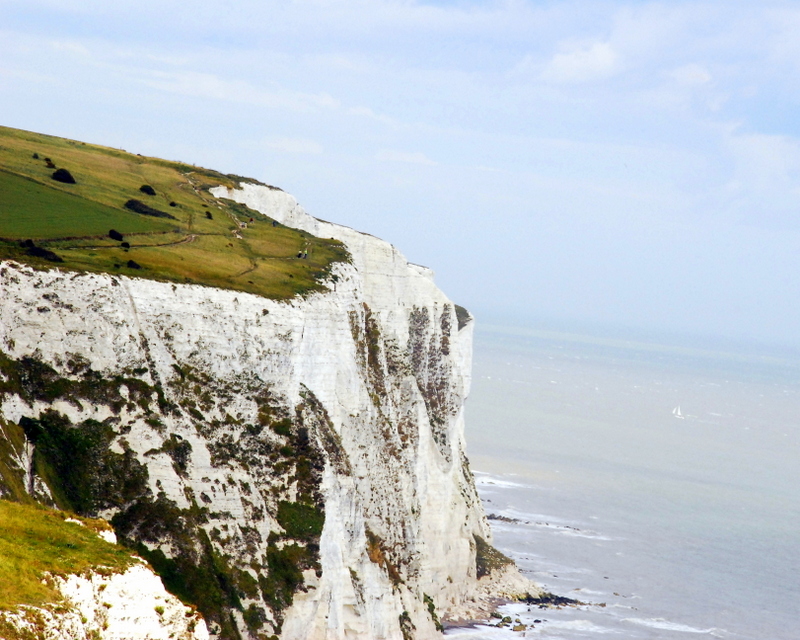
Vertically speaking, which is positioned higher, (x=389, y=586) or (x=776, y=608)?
(x=389, y=586)

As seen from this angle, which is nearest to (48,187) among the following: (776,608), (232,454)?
(232,454)

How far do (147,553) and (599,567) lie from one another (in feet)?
204

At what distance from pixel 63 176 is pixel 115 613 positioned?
168 feet

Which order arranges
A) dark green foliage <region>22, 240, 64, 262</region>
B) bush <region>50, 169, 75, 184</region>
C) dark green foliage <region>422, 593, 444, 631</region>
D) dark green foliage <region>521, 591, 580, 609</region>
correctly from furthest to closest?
dark green foliage <region>521, 591, 580, 609</region>
bush <region>50, 169, 75, 184</region>
dark green foliage <region>422, 593, 444, 631</region>
dark green foliage <region>22, 240, 64, 262</region>

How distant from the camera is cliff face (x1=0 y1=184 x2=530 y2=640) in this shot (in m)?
40.3

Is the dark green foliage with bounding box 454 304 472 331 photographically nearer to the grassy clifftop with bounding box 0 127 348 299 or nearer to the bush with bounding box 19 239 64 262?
the grassy clifftop with bounding box 0 127 348 299

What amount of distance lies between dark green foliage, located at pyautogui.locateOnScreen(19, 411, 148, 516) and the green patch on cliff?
11018 mm

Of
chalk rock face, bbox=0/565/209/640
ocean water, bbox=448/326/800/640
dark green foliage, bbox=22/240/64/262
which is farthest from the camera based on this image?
ocean water, bbox=448/326/800/640

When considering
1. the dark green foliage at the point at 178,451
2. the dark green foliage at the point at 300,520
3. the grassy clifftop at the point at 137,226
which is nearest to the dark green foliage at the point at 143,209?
the grassy clifftop at the point at 137,226

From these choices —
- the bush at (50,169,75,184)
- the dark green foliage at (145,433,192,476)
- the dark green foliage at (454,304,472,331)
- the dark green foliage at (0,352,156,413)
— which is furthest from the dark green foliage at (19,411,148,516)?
the dark green foliage at (454,304,472,331)

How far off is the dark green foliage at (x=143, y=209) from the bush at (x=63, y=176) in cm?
484

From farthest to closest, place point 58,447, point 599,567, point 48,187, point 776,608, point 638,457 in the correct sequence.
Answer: point 638,457 → point 599,567 → point 776,608 → point 48,187 → point 58,447

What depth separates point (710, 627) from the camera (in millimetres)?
79562

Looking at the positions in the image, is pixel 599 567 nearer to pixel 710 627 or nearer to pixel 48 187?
pixel 710 627
